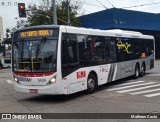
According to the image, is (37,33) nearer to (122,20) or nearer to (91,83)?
(91,83)

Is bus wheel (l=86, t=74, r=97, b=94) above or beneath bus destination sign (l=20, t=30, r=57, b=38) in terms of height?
beneath

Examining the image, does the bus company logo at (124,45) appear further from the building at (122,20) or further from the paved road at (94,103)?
the building at (122,20)

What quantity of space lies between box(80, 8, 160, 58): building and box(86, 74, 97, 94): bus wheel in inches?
1026

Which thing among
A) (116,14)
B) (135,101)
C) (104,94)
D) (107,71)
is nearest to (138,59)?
(107,71)

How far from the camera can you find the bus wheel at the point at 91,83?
13258 millimetres

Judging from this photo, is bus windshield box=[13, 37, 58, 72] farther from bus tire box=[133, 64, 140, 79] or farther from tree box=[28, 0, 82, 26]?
tree box=[28, 0, 82, 26]

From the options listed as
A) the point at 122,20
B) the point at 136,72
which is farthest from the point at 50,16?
the point at 136,72

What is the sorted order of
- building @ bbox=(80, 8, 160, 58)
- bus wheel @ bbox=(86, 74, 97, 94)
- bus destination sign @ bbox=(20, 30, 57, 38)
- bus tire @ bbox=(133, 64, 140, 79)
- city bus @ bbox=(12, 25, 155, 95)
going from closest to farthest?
city bus @ bbox=(12, 25, 155, 95), bus destination sign @ bbox=(20, 30, 57, 38), bus wheel @ bbox=(86, 74, 97, 94), bus tire @ bbox=(133, 64, 140, 79), building @ bbox=(80, 8, 160, 58)

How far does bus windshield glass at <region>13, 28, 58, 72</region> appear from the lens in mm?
11328

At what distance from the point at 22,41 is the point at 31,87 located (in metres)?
1.87

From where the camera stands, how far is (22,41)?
39.7ft

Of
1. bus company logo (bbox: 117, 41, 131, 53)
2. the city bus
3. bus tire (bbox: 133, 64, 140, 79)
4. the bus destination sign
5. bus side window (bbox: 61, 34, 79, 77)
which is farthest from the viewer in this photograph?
bus tire (bbox: 133, 64, 140, 79)

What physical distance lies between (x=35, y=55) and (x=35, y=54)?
4cm

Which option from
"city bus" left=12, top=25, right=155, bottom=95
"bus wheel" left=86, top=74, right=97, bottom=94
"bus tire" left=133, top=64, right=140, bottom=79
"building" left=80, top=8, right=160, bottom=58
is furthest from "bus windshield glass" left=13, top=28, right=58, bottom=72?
"building" left=80, top=8, right=160, bottom=58
